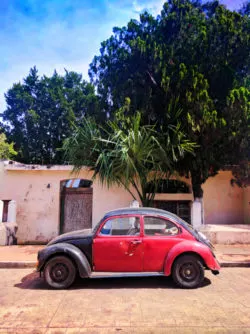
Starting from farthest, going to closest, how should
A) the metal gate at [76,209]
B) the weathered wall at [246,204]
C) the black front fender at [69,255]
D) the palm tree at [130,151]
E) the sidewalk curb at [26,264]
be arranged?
the weathered wall at [246,204], the metal gate at [76,209], the palm tree at [130,151], the sidewalk curb at [26,264], the black front fender at [69,255]

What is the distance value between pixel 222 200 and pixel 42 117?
1487cm

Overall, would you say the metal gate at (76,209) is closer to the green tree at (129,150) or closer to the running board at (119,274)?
the green tree at (129,150)

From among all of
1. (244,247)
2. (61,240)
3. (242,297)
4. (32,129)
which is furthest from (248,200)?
(32,129)

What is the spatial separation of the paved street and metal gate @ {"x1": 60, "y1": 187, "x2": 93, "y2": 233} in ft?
17.9

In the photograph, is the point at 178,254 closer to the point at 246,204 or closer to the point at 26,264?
the point at 26,264

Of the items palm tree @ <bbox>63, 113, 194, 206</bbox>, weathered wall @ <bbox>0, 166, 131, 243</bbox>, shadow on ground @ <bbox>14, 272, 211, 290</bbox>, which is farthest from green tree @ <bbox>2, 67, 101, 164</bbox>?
shadow on ground @ <bbox>14, 272, 211, 290</bbox>

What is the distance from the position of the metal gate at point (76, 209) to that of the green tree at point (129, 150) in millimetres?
1620

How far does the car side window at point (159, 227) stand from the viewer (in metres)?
5.84

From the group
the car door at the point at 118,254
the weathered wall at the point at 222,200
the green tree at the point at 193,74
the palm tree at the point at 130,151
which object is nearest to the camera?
the car door at the point at 118,254

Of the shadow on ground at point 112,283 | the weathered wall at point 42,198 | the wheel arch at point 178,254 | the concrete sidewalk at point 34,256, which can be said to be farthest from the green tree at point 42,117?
the wheel arch at point 178,254

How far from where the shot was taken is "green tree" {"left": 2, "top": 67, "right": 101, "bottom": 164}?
2075cm

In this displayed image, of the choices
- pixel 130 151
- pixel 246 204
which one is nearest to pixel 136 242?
pixel 130 151

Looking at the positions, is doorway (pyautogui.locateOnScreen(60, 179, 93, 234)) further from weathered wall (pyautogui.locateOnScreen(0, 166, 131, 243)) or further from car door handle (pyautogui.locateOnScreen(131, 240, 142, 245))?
car door handle (pyautogui.locateOnScreen(131, 240, 142, 245))

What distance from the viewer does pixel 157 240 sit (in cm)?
571
